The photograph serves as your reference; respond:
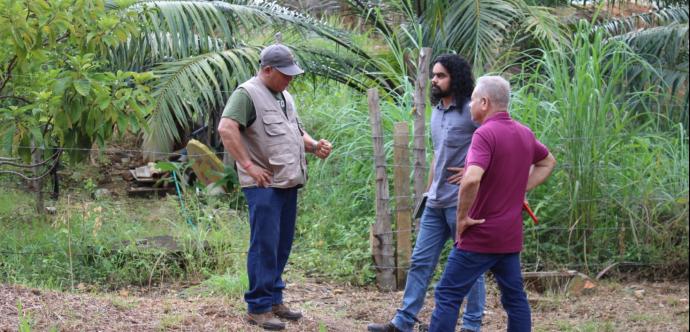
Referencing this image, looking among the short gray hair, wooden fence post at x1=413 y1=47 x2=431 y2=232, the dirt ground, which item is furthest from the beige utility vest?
wooden fence post at x1=413 y1=47 x2=431 y2=232

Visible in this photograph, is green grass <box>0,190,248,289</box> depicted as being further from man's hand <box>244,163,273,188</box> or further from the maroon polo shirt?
the maroon polo shirt

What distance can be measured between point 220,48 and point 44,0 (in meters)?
4.63

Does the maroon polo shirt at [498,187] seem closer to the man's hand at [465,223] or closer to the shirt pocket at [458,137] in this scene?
the man's hand at [465,223]

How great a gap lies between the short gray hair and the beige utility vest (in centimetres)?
135

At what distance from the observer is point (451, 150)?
5551mm

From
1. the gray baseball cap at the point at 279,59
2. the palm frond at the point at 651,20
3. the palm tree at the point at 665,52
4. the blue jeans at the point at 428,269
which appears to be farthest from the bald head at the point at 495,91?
the palm frond at the point at 651,20

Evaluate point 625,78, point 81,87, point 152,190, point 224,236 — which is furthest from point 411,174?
point 152,190

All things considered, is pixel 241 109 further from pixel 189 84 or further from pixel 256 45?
pixel 256 45

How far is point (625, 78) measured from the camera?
1062 centimetres

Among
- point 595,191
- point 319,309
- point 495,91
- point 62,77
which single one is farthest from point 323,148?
point 595,191

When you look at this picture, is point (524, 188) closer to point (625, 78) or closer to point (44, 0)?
point (44, 0)

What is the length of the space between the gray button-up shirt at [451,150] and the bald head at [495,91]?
0.74 metres

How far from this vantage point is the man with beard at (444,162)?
553cm

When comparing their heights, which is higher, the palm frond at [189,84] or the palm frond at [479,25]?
the palm frond at [479,25]
